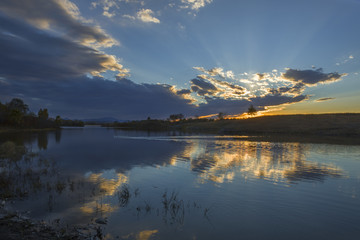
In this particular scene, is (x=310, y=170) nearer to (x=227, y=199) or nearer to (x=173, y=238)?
(x=227, y=199)

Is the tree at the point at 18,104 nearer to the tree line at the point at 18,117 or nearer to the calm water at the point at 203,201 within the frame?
the tree line at the point at 18,117

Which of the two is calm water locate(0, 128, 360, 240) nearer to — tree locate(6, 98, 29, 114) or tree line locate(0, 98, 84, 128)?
tree line locate(0, 98, 84, 128)

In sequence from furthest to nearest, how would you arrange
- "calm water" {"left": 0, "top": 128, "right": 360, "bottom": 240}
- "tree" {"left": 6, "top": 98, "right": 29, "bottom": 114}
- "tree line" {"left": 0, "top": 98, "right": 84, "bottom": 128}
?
"tree" {"left": 6, "top": 98, "right": 29, "bottom": 114}
"tree line" {"left": 0, "top": 98, "right": 84, "bottom": 128}
"calm water" {"left": 0, "top": 128, "right": 360, "bottom": 240}

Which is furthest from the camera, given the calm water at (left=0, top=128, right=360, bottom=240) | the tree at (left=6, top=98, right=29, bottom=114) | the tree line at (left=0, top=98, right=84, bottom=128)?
the tree at (left=6, top=98, right=29, bottom=114)

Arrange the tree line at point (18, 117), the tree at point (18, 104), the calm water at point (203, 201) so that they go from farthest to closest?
the tree at point (18, 104), the tree line at point (18, 117), the calm water at point (203, 201)

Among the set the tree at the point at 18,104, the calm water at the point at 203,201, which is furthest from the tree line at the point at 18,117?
the calm water at the point at 203,201

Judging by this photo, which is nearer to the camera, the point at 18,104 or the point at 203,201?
the point at 203,201

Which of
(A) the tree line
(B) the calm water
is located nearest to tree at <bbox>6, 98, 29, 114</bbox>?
(A) the tree line

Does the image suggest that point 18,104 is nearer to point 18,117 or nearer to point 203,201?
point 18,117

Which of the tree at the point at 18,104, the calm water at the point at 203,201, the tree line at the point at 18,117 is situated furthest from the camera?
the tree at the point at 18,104

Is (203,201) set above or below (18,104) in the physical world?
below

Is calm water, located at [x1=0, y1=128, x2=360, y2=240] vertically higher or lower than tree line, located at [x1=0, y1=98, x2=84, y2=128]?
lower

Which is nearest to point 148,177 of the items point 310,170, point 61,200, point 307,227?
point 61,200

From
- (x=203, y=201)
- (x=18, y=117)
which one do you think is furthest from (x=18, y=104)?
(x=203, y=201)
